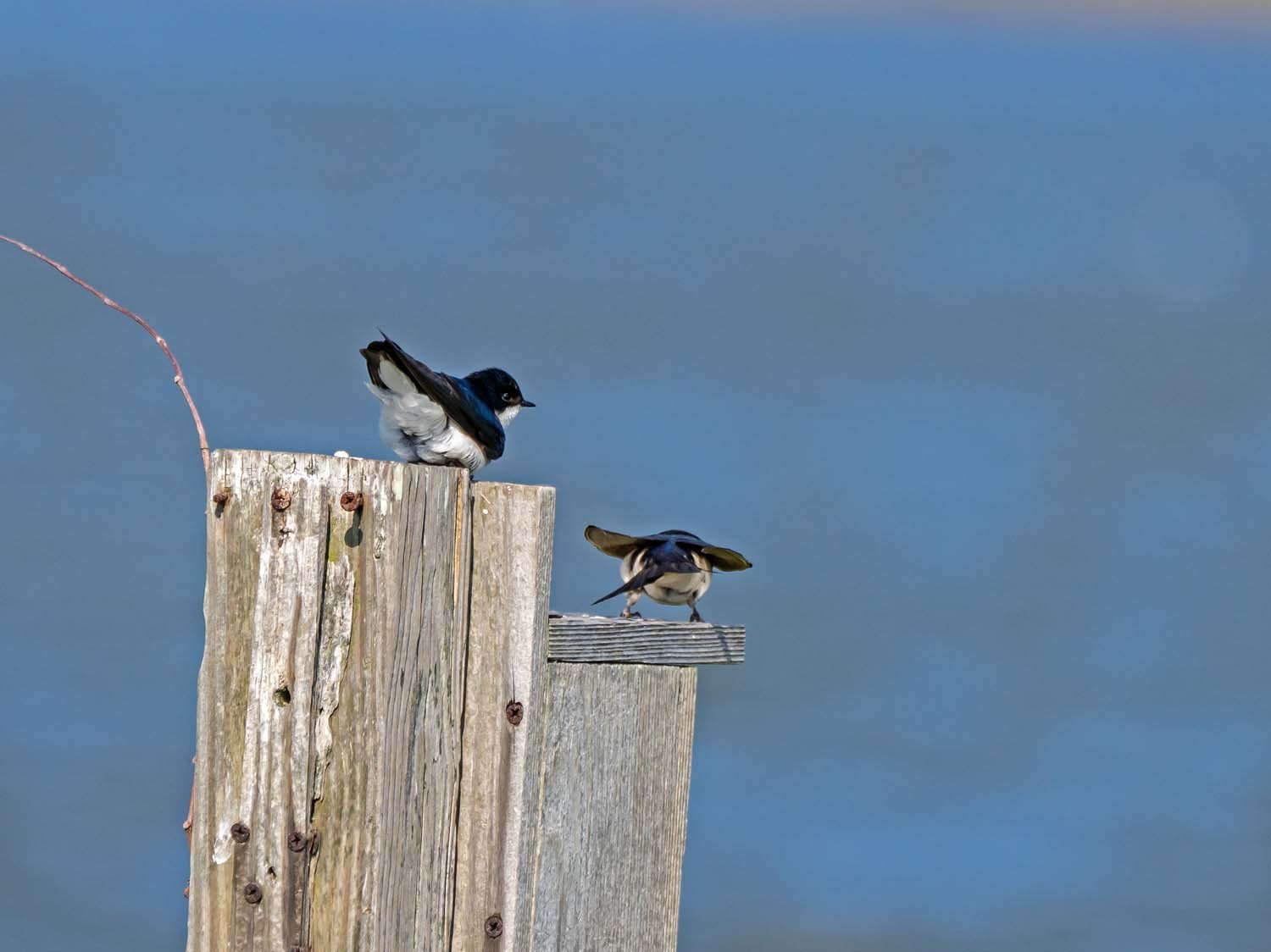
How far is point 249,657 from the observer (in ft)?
8.19

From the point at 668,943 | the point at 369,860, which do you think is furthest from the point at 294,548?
the point at 668,943

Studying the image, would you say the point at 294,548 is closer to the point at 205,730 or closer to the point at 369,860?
the point at 205,730

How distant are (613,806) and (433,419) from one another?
1.73m

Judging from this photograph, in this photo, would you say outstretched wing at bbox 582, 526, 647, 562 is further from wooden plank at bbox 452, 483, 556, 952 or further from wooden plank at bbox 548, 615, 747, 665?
wooden plank at bbox 452, 483, 556, 952

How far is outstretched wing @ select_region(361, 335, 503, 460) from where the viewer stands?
3.87m

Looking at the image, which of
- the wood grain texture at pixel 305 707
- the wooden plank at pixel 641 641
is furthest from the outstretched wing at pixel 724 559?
the wood grain texture at pixel 305 707

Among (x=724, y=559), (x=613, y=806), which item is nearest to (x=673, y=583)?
(x=724, y=559)

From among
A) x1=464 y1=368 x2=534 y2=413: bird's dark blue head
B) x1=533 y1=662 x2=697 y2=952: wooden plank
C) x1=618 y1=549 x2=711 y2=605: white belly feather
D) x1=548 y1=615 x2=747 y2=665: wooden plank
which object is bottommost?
x1=533 y1=662 x2=697 y2=952: wooden plank

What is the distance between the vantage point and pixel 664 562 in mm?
4391

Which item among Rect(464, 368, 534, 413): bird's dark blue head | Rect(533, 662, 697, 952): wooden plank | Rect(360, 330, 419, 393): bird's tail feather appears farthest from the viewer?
Rect(464, 368, 534, 413): bird's dark blue head

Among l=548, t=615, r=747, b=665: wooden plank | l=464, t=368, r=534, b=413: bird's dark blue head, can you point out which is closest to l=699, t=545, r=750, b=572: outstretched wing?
l=548, t=615, r=747, b=665: wooden plank

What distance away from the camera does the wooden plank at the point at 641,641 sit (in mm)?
2889

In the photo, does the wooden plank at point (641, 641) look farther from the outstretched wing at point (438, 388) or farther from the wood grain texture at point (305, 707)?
the outstretched wing at point (438, 388)

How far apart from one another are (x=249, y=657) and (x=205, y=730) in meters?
0.15
